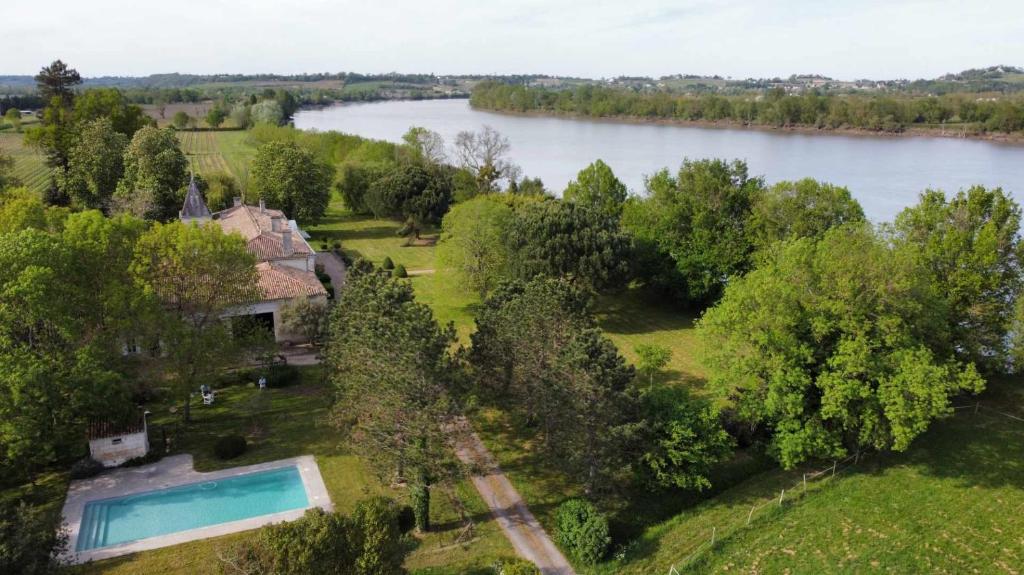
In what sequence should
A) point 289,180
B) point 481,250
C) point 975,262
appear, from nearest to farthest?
point 975,262, point 481,250, point 289,180

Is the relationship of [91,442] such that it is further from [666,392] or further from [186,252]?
[666,392]

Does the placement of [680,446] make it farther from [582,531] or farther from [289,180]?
[289,180]

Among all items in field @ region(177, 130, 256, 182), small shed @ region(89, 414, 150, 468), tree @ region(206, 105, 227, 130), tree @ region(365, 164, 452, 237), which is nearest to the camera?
small shed @ region(89, 414, 150, 468)

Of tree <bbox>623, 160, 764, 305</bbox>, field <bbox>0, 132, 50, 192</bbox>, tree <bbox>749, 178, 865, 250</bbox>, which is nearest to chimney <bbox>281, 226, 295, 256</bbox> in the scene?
tree <bbox>623, 160, 764, 305</bbox>

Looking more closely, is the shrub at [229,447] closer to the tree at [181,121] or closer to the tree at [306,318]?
the tree at [306,318]

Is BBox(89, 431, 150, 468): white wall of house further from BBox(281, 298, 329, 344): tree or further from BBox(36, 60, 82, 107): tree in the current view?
Result: BBox(36, 60, 82, 107): tree

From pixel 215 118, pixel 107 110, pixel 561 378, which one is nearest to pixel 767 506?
pixel 561 378

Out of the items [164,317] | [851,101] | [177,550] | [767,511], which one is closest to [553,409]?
[767,511]
